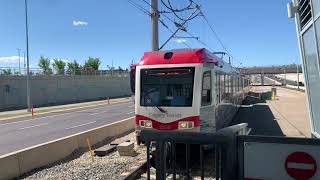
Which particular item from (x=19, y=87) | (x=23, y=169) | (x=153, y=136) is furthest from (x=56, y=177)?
(x=19, y=87)

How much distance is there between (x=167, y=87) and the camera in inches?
502

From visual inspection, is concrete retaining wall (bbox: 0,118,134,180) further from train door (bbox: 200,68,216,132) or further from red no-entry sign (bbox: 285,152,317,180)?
red no-entry sign (bbox: 285,152,317,180)

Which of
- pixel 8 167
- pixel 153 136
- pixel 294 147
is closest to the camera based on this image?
pixel 294 147

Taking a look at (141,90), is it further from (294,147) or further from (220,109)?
(294,147)

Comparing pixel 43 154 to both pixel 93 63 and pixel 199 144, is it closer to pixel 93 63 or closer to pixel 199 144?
pixel 199 144

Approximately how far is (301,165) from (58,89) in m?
59.5

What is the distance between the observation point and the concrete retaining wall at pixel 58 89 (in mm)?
51594

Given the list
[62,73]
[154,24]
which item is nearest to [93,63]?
[62,73]

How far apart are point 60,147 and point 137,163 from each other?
2348 millimetres

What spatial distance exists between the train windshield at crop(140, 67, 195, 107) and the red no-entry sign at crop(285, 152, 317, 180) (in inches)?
326

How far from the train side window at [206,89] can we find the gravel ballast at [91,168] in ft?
7.95

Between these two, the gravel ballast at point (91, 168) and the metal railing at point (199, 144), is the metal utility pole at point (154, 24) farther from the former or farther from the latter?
the metal railing at point (199, 144)

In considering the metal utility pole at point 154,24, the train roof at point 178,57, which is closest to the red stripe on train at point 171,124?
the train roof at point 178,57

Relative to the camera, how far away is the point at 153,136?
4758 millimetres
